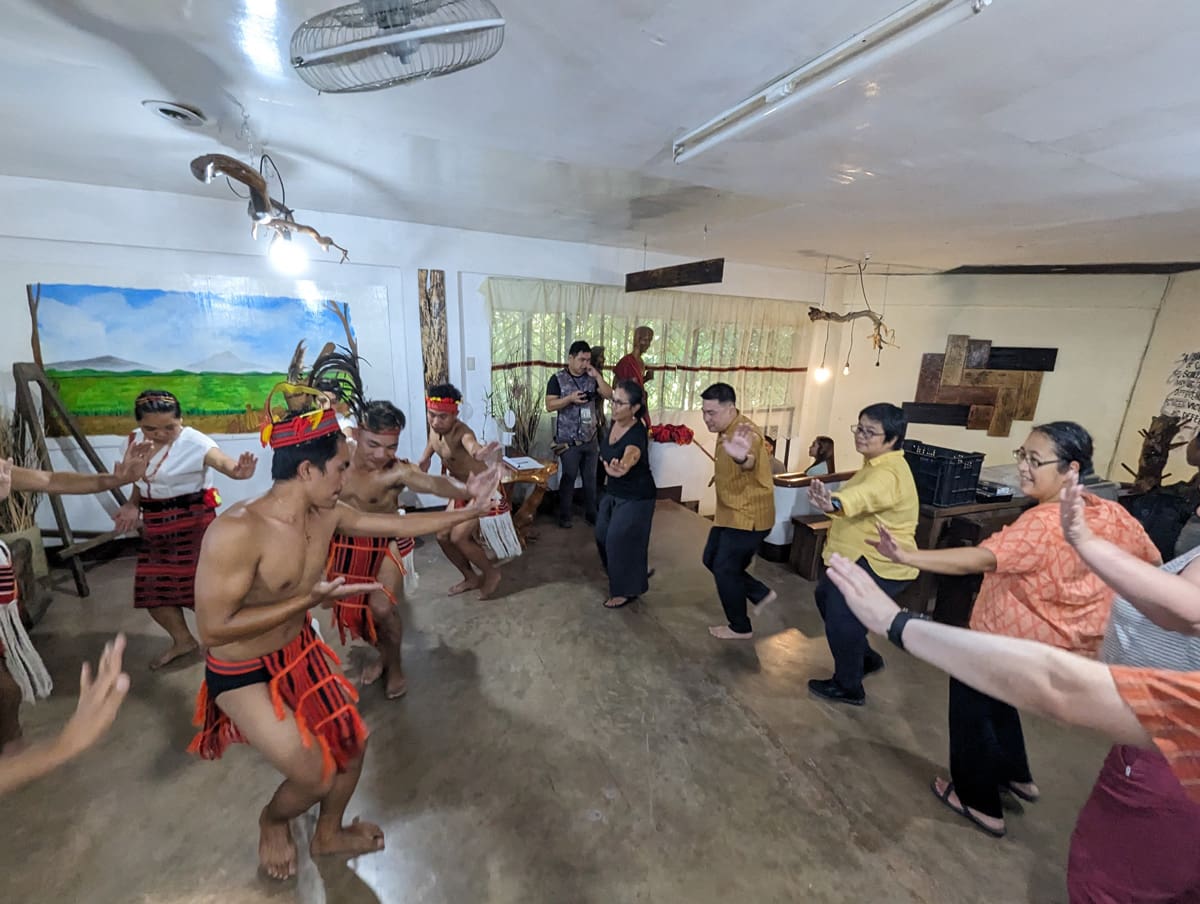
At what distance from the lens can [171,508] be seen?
2.57 metres

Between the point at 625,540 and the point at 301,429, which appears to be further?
the point at 625,540

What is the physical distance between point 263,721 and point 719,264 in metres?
3.39

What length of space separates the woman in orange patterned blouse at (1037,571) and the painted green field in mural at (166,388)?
4811 mm

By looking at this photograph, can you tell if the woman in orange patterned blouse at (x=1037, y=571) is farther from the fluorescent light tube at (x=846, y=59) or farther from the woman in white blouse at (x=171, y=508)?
the woman in white blouse at (x=171, y=508)

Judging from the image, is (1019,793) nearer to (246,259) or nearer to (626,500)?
(626,500)

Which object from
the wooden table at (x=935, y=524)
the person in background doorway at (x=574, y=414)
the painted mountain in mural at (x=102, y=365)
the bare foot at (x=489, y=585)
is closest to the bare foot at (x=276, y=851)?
the bare foot at (x=489, y=585)

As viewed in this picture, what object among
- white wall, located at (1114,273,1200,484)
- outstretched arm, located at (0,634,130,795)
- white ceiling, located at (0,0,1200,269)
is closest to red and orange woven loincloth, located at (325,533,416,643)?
outstretched arm, located at (0,634,130,795)

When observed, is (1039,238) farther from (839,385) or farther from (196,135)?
(196,135)

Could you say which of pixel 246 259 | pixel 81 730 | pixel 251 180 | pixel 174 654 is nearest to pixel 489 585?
pixel 174 654

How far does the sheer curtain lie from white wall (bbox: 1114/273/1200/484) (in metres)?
3.33

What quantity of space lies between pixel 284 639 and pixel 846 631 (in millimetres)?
2355

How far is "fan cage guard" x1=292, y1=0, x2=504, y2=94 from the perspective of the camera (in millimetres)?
1134

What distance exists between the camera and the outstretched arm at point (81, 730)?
0.90 m

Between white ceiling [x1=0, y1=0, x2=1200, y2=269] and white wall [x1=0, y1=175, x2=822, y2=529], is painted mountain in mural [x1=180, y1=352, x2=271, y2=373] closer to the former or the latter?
white wall [x1=0, y1=175, x2=822, y2=529]
